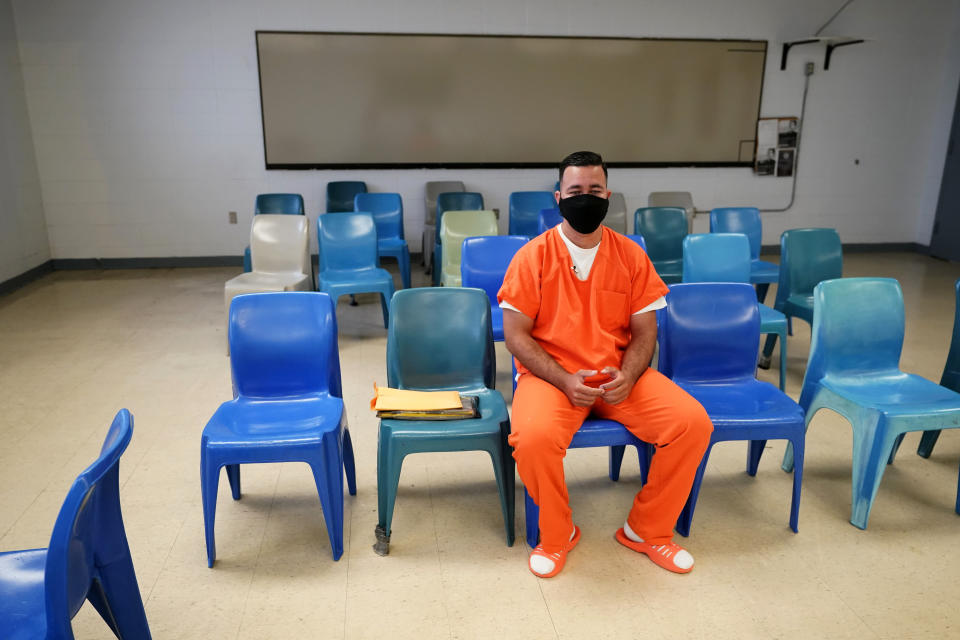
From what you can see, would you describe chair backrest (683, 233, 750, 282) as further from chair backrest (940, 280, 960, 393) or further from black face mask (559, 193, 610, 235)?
black face mask (559, 193, 610, 235)

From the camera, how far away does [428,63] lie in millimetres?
6855

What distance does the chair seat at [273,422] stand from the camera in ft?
7.39

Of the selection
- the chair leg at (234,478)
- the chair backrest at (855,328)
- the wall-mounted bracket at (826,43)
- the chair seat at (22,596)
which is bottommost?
the chair leg at (234,478)

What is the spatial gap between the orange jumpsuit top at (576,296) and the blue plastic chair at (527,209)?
3.42 meters

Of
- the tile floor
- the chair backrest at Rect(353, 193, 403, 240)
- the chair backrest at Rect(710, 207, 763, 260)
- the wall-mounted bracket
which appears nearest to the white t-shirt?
the tile floor

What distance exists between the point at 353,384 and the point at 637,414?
2097 mm

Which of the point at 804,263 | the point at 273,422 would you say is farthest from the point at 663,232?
the point at 273,422

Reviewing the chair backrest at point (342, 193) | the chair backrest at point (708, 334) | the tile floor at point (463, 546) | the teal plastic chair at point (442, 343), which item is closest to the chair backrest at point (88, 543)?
the tile floor at point (463, 546)

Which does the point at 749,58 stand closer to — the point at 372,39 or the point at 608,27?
the point at 608,27

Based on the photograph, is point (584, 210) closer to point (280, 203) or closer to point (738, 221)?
point (738, 221)

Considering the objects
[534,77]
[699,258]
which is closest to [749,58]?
[534,77]

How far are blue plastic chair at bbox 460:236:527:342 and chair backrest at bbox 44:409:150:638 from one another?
90.2 inches

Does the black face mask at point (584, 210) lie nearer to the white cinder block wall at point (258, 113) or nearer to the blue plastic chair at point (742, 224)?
the blue plastic chair at point (742, 224)

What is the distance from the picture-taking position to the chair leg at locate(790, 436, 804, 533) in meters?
2.46
